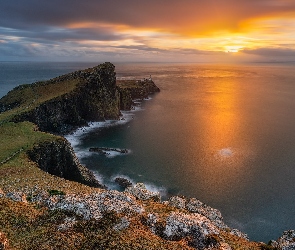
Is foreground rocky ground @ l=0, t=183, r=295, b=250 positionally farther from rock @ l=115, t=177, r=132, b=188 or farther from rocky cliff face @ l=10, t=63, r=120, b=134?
rocky cliff face @ l=10, t=63, r=120, b=134

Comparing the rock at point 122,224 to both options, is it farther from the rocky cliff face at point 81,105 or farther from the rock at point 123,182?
the rocky cliff face at point 81,105

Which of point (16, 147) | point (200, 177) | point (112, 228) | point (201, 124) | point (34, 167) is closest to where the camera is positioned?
point (112, 228)

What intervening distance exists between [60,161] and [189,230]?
41323 millimetres

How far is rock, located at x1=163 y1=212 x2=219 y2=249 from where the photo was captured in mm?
27469

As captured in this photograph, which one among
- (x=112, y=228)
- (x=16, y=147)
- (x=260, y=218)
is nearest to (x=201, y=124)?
(x=260, y=218)

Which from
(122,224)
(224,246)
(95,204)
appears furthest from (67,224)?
(224,246)

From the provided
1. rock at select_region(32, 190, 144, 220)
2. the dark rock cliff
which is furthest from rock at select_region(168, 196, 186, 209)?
the dark rock cliff

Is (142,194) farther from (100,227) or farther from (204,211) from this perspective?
(100,227)

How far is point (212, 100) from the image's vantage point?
597 feet

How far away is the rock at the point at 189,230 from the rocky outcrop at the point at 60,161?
36.9 m

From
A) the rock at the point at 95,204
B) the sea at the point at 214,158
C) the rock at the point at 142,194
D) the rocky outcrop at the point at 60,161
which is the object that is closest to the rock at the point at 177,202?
the rock at the point at 142,194

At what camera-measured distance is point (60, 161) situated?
62.4 m

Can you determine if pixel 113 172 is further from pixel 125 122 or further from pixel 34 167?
pixel 125 122

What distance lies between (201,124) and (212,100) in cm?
6766
